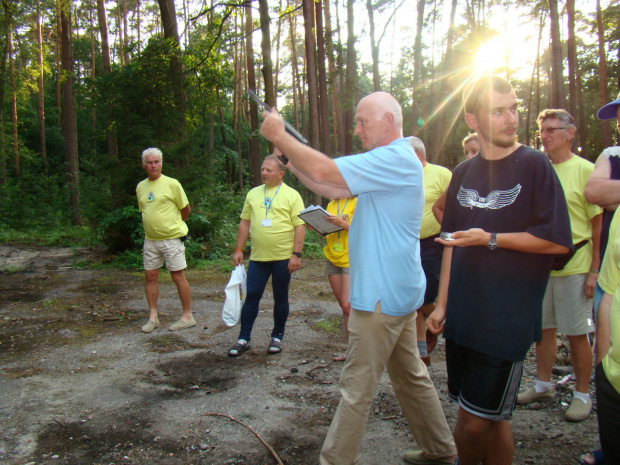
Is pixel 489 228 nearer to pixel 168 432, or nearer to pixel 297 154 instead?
pixel 297 154

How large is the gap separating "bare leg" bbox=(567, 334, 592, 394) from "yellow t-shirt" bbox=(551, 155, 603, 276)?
1.76 ft

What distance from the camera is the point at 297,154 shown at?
2.16 meters

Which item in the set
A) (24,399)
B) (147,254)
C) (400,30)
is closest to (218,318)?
(147,254)

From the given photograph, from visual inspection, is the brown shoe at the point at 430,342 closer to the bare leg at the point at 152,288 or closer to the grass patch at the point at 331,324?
the grass patch at the point at 331,324

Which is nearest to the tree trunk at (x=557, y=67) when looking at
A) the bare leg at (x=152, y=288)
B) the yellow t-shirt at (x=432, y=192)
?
the yellow t-shirt at (x=432, y=192)

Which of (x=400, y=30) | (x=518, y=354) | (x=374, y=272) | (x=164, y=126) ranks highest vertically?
(x=400, y=30)

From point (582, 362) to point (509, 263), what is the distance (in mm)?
1927

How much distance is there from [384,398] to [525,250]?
87.0 inches

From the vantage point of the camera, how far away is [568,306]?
3553 millimetres

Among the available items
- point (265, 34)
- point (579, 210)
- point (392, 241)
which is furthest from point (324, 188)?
point (265, 34)

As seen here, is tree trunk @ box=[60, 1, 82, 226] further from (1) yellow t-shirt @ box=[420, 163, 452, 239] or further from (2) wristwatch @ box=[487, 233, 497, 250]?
(2) wristwatch @ box=[487, 233, 497, 250]

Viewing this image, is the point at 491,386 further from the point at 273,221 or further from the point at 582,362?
the point at 273,221

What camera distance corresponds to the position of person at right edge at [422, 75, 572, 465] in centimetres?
215

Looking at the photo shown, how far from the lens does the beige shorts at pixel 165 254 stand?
591 centimetres
